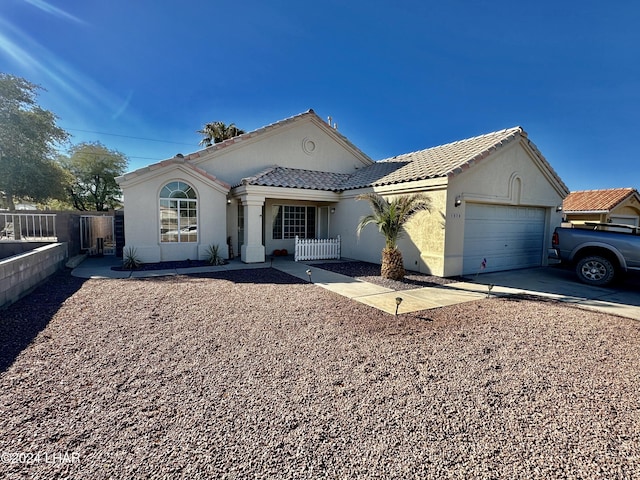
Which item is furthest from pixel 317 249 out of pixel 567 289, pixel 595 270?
pixel 595 270

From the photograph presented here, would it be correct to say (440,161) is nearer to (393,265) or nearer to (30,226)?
(393,265)

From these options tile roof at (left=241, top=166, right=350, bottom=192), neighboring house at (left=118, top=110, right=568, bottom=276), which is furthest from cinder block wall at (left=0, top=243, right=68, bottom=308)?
tile roof at (left=241, top=166, right=350, bottom=192)

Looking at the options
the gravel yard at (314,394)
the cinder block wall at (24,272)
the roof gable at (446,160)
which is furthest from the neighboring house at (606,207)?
the cinder block wall at (24,272)

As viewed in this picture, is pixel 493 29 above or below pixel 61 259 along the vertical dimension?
above

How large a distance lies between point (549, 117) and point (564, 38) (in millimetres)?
5613

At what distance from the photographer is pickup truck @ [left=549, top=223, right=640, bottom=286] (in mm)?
8828

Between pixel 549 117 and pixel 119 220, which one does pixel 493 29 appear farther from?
pixel 119 220

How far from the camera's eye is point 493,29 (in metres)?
11.8

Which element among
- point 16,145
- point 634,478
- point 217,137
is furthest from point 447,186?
point 16,145

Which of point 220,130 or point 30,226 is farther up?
point 220,130

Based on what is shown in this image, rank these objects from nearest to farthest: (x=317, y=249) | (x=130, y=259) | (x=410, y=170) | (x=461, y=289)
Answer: (x=461, y=289) → (x=130, y=259) → (x=410, y=170) → (x=317, y=249)

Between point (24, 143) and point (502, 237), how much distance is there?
100ft

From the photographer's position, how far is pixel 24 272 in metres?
7.03

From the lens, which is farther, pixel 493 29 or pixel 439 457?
pixel 493 29
